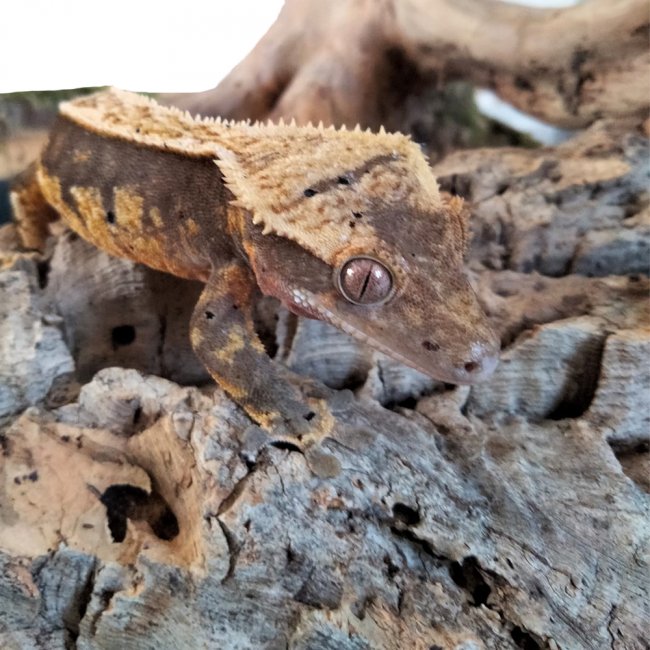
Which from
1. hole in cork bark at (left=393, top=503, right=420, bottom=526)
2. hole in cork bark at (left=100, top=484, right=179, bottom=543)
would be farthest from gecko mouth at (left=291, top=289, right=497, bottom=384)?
hole in cork bark at (left=100, top=484, right=179, bottom=543)

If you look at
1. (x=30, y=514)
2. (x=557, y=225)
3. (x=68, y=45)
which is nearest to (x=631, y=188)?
(x=557, y=225)

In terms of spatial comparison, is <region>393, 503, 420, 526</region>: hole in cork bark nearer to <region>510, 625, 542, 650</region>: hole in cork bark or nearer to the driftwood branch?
<region>510, 625, 542, 650</region>: hole in cork bark

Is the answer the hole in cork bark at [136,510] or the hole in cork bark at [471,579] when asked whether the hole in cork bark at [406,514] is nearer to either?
the hole in cork bark at [471,579]

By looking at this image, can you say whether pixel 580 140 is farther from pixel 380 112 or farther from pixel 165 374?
Answer: pixel 165 374

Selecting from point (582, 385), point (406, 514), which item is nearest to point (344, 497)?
point (406, 514)

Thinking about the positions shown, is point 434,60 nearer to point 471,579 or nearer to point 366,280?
point 366,280

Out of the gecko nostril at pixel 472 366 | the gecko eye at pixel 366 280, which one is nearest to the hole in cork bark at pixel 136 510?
the gecko eye at pixel 366 280

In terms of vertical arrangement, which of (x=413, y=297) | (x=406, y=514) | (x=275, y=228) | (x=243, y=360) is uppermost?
(x=275, y=228)
